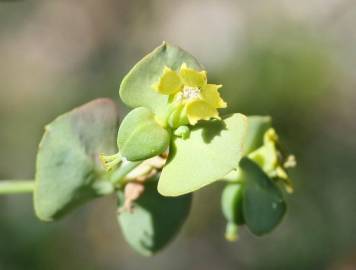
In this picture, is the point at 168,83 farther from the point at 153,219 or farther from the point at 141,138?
the point at 153,219

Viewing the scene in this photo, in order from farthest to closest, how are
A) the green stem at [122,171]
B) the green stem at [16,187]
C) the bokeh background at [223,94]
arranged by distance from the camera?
the bokeh background at [223,94]
the green stem at [16,187]
the green stem at [122,171]

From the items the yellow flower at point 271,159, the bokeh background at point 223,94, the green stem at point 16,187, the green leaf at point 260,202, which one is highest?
the yellow flower at point 271,159

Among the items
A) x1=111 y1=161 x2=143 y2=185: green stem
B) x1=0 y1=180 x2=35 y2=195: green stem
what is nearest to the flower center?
x1=111 y1=161 x2=143 y2=185: green stem

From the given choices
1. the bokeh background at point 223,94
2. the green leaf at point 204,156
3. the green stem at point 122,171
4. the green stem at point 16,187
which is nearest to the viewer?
the green leaf at point 204,156

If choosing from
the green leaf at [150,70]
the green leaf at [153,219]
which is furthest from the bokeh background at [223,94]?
the green leaf at [150,70]

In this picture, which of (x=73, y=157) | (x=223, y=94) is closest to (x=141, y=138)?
(x=73, y=157)

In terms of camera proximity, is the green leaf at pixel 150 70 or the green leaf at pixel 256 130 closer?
the green leaf at pixel 150 70

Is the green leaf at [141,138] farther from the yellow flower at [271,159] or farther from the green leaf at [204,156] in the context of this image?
the yellow flower at [271,159]
